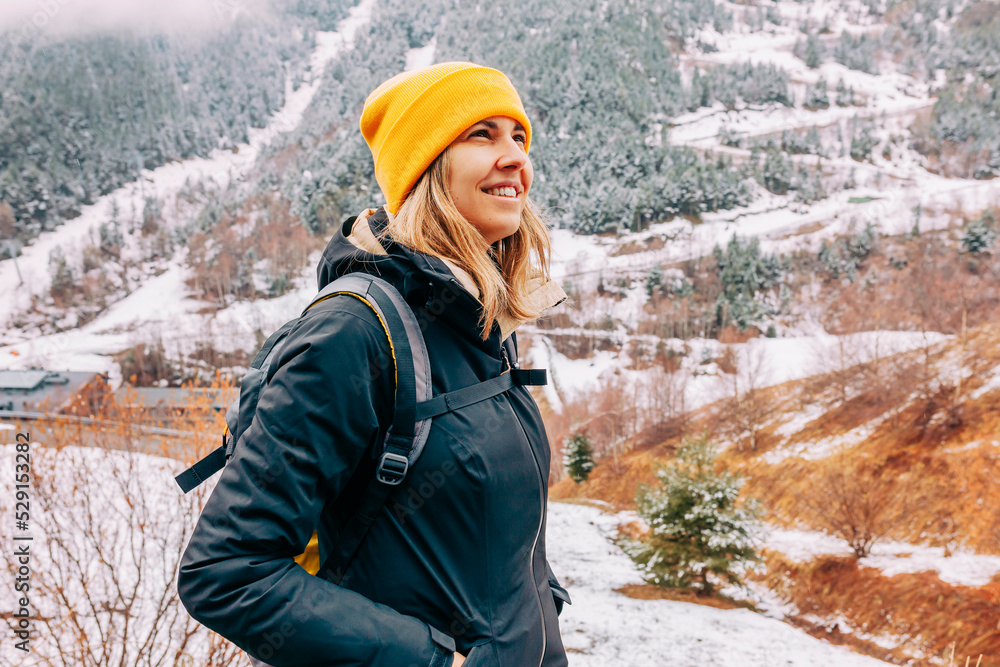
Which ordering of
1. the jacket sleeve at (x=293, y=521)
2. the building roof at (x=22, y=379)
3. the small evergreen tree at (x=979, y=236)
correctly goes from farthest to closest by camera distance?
the building roof at (x=22, y=379) → the small evergreen tree at (x=979, y=236) → the jacket sleeve at (x=293, y=521)

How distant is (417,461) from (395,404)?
0.09m

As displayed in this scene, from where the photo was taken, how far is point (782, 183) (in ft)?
180

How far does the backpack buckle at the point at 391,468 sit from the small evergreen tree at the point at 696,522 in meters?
7.57

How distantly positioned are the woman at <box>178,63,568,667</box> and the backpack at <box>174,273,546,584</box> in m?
0.02

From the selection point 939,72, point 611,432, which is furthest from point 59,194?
point 939,72

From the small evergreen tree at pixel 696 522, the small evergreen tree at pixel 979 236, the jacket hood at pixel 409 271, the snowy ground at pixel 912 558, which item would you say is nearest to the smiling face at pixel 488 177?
the jacket hood at pixel 409 271

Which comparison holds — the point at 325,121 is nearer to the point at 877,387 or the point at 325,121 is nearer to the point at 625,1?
the point at 625,1

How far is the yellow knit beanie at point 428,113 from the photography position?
104 cm

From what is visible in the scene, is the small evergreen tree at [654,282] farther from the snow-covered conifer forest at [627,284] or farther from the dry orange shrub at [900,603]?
the dry orange shrub at [900,603]

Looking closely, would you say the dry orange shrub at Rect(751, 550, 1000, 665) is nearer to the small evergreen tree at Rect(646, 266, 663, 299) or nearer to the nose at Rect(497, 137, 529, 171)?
the nose at Rect(497, 137, 529, 171)

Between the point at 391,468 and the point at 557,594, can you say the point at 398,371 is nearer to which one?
the point at 391,468

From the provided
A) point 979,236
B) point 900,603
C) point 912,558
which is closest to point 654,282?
point 979,236

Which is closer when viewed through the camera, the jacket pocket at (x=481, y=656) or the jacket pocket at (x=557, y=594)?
the jacket pocket at (x=481, y=656)

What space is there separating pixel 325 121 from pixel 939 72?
8527cm
